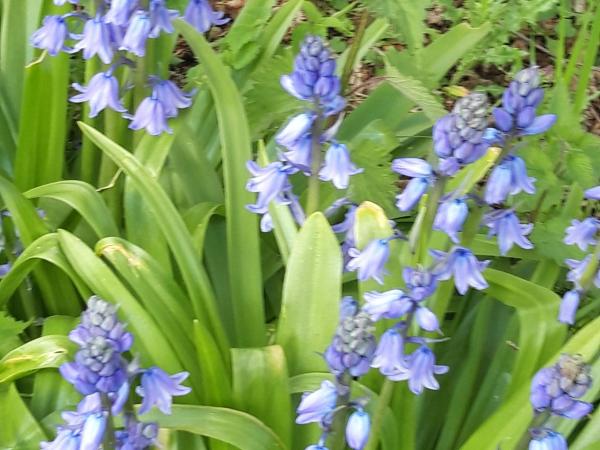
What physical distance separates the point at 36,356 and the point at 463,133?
1120 millimetres

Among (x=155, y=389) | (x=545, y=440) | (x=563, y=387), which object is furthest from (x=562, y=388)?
(x=155, y=389)

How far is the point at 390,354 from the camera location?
51.9 inches

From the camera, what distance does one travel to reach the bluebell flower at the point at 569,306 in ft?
5.23

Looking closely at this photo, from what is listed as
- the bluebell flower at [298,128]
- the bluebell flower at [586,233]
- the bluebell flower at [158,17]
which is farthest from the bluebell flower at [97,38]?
the bluebell flower at [586,233]

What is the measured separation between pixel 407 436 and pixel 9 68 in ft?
5.50

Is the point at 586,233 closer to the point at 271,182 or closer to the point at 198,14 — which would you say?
the point at 271,182

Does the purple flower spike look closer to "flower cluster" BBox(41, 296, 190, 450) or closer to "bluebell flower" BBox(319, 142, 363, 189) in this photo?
"flower cluster" BBox(41, 296, 190, 450)

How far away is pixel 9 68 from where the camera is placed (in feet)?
7.59

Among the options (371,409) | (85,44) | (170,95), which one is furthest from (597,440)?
(85,44)

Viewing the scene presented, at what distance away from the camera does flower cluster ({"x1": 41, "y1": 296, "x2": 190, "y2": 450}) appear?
1091mm

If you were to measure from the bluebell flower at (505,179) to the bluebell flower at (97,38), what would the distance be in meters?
1.03

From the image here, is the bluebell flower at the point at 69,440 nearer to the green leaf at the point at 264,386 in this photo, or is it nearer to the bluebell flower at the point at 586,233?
the green leaf at the point at 264,386

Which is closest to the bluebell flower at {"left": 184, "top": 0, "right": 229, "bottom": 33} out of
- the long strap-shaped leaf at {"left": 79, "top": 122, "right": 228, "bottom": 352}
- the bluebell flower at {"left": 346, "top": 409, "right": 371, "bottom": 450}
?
the long strap-shaped leaf at {"left": 79, "top": 122, "right": 228, "bottom": 352}

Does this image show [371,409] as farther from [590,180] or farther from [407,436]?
[590,180]
